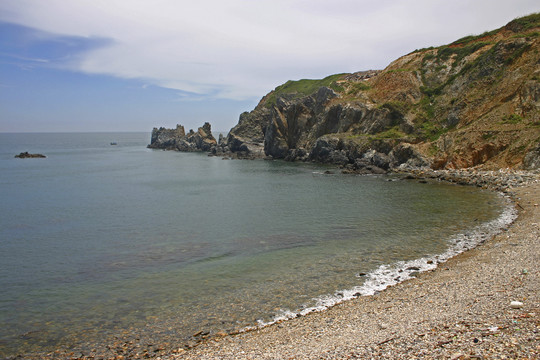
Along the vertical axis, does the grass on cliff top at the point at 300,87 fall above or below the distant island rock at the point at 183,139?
above

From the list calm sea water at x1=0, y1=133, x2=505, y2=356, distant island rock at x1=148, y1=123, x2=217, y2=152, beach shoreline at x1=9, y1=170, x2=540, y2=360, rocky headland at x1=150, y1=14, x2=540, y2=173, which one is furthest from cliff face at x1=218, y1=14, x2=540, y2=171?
beach shoreline at x1=9, y1=170, x2=540, y2=360

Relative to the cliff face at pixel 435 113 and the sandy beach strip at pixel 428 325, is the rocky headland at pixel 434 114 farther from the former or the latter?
the sandy beach strip at pixel 428 325

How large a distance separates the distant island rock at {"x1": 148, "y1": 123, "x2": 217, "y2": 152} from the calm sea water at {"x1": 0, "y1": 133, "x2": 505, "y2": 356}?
3985 inches

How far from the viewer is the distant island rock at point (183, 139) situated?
157 meters

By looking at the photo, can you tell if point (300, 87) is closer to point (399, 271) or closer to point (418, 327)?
point (399, 271)

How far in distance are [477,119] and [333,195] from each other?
121 ft

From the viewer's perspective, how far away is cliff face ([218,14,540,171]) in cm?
5966

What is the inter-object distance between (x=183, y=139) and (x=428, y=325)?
537 feet

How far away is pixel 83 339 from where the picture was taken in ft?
49.5

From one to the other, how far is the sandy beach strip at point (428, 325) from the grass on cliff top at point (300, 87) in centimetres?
14725

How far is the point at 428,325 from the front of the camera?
41.9ft

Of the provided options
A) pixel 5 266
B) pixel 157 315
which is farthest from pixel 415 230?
pixel 5 266

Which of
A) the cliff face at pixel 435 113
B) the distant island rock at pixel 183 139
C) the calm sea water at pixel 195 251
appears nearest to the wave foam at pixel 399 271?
the calm sea water at pixel 195 251

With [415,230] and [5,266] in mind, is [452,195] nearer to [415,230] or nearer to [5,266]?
[415,230]
